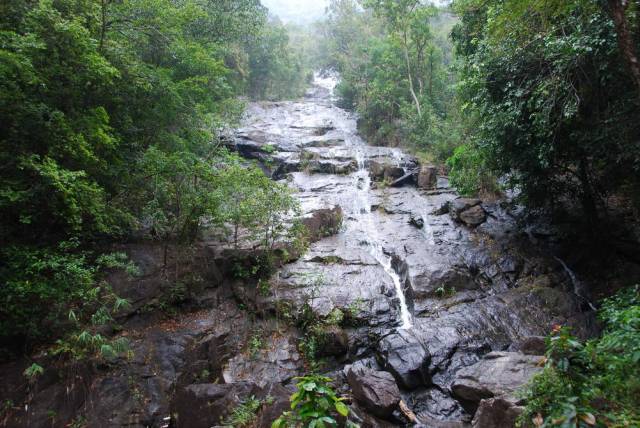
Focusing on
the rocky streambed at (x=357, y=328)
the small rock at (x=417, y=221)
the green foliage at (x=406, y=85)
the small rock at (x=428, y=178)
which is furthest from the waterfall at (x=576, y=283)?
the green foliage at (x=406, y=85)

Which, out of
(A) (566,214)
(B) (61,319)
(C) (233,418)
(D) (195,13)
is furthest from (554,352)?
(D) (195,13)

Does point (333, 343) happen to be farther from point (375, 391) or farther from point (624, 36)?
point (624, 36)

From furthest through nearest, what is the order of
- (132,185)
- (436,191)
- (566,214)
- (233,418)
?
(436,191) < (566,214) < (132,185) < (233,418)

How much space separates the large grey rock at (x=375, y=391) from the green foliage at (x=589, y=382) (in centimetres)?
310

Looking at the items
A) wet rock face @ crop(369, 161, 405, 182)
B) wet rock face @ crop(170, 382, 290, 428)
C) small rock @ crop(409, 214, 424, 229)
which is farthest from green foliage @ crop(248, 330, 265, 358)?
wet rock face @ crop(369, 161, 405, 182)

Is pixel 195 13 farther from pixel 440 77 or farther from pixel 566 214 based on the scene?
pixel 440 77

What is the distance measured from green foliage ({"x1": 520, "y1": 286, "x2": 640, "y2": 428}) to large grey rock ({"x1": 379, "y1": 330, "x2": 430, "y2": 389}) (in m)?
3.93

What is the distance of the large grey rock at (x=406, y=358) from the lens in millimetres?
8031

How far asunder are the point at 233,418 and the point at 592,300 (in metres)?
9.91

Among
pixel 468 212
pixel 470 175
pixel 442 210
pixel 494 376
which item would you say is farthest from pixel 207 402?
pixel 470 175

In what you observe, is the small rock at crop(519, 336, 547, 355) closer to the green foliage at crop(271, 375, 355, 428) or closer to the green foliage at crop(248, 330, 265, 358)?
the green foliage at crop(271, 375, 355, 428)

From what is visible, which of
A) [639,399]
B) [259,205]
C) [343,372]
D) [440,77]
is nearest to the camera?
[639,399]

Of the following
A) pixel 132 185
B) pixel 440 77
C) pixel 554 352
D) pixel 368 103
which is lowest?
pixel 554 352

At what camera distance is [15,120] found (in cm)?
646
